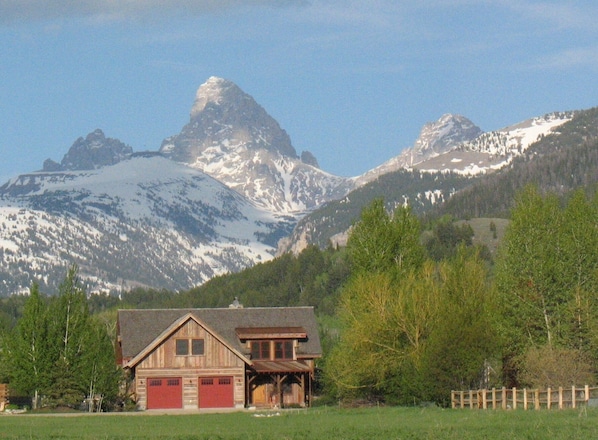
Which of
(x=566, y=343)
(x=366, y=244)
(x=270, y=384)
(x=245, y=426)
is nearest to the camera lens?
(x=245, y=426)

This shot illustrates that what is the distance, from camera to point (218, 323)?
86.3 metres

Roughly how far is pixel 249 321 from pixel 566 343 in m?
27.1

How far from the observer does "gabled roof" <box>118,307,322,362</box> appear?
8131 cm

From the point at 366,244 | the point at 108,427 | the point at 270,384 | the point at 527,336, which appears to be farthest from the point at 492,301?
the point at 108,427

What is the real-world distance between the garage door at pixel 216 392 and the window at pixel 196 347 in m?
1.72

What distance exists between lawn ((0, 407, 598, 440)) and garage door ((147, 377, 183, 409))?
67.5 feet

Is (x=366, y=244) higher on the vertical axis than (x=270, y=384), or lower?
higher

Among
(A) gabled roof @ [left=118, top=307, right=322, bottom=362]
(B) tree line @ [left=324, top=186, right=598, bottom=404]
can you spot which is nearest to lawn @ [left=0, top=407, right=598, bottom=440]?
(B) tree line @ [left=324, top=186, right=598, bottom=404]

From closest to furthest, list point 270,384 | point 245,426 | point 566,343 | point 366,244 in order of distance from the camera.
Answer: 1. point 245,426
2. point 566,343
3. point 366,244
4. point 270,384

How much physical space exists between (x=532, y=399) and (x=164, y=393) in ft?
106

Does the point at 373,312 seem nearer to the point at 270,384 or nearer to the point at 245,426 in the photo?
the point at 270,384

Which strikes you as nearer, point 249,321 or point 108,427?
point 108,427

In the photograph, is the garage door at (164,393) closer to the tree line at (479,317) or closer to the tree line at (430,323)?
the tree line at (430,323)

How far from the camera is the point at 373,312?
70.8m
